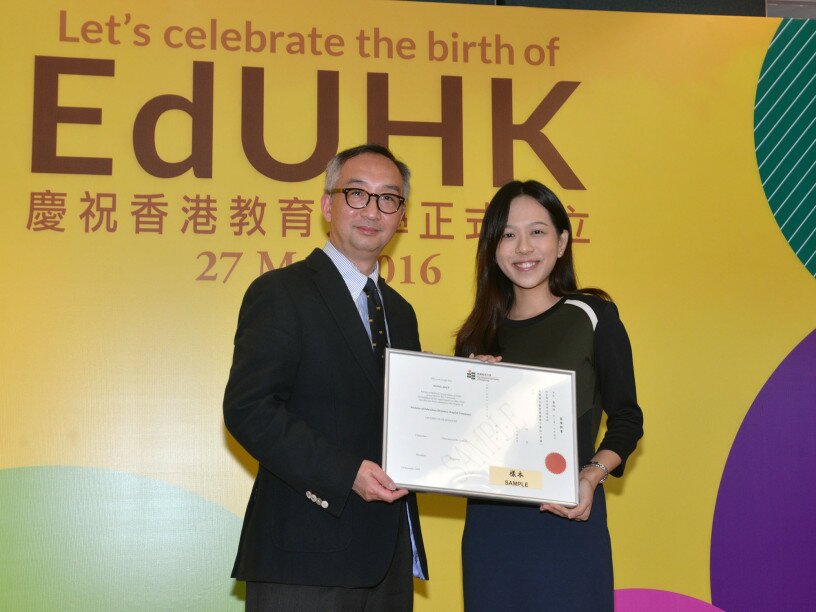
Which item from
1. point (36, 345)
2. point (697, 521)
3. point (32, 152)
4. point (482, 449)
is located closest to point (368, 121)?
point (32, 152)

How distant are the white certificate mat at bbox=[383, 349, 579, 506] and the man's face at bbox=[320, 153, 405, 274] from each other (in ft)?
1.26

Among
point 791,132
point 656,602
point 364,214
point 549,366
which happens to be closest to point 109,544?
point 364,214

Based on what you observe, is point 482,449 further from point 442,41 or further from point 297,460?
point 442,41

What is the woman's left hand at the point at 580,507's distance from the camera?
2.24 metres

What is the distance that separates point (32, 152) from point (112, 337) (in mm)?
809

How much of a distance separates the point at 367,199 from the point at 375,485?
843mm

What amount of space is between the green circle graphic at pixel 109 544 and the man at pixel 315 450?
131cm

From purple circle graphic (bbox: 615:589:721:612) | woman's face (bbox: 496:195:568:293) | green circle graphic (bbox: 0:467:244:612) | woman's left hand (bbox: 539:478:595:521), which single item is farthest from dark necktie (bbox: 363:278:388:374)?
purple circle graphic (bbox: 615:589:721:612)

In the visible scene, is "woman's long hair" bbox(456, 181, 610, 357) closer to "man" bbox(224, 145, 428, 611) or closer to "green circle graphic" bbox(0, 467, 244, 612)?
"man" bbox(224, 145, 428, 611)

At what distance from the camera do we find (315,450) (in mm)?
2109

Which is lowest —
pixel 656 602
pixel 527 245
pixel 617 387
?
pixel 656 602

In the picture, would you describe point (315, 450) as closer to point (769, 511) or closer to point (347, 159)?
point (347, 159)

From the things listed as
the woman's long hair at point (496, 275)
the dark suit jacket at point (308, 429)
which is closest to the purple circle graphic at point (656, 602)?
the woman's long hair at point (496, 275)

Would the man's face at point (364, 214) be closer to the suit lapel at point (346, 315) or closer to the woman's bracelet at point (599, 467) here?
the suit lapel at point (346, 315)
